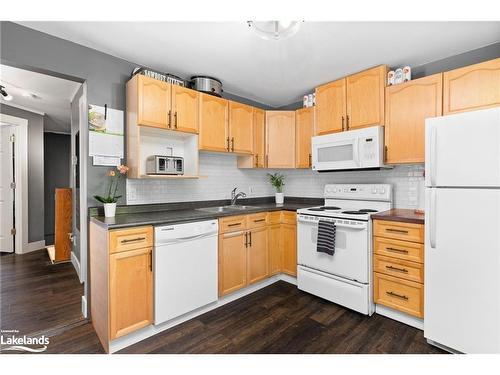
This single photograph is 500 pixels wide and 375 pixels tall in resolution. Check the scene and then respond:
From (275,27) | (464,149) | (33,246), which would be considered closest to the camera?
(275,27)

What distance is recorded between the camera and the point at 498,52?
218 centimetres

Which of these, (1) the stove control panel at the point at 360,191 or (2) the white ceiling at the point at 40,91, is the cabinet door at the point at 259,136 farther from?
(2) the white ceiling at the point at 40,91

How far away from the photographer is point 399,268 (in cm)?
221

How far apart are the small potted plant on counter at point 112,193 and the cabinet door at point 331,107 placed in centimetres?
219

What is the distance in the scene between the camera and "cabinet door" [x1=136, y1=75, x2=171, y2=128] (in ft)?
7.39

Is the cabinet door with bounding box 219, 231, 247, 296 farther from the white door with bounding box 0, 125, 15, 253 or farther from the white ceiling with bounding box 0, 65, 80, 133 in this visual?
the white door with bounding box 0, 125, 15, 253

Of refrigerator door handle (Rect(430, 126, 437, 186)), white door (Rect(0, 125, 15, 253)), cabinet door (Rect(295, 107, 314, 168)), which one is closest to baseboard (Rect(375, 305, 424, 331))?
refrigerator door handle (Rect(430, 126, 437, 186))

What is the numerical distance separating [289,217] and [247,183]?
0.90 meters

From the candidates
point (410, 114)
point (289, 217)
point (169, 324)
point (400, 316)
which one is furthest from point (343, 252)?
point (169, 324)

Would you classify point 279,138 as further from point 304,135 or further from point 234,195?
point 234,195

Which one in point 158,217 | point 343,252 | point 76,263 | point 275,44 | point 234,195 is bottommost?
point 76,263

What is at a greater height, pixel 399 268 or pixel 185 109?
pixel 185 109

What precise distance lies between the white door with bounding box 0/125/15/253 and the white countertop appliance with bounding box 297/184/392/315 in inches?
187

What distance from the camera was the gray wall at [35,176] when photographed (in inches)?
174
